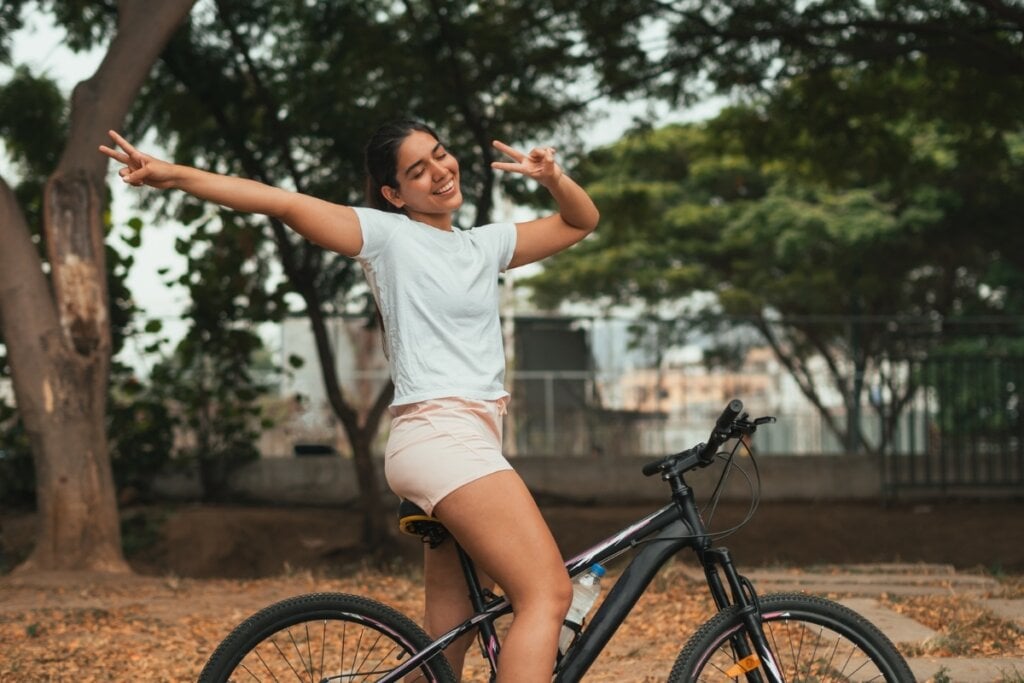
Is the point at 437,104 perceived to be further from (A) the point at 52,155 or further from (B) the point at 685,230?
(B) the point at 685,230

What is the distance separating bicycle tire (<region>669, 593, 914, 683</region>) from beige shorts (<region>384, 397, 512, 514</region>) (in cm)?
59

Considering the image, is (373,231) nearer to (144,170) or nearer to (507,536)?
(144,170)

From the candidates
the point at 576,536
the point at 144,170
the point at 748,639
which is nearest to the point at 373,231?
the point at 144,170

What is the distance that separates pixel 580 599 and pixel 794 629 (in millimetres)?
536

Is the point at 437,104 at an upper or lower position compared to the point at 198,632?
upper

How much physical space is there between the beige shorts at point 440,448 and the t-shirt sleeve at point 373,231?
1.17 feet

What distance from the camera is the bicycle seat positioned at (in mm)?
3043

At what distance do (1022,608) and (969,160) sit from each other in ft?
28.5

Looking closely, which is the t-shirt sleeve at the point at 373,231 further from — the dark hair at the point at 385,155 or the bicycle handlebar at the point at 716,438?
the bicycle handlebar at the point at 716,438

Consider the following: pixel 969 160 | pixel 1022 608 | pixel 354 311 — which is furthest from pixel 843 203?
pixel 1022 608

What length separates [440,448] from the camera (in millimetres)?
2906

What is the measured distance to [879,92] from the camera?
1253cm

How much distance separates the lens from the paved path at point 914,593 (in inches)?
183

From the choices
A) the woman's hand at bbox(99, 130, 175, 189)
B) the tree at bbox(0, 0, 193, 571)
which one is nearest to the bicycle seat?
the woman's hand at bbox(99, 130, 175, 189)
